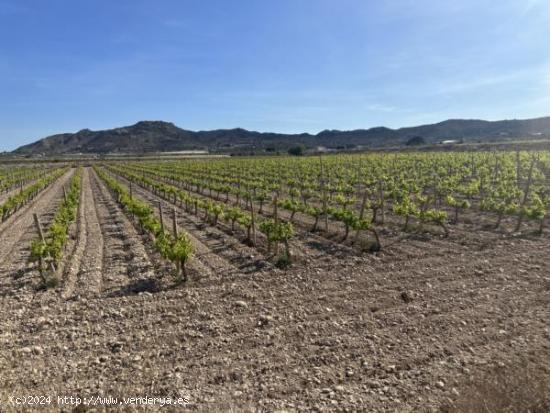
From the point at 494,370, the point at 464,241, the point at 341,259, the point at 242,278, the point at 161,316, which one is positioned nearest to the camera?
the point at 494,370

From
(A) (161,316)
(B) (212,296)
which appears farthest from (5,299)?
(B) (212,296)

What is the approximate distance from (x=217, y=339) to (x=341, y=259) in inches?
236

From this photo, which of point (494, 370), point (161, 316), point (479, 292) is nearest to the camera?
point (494, 370)

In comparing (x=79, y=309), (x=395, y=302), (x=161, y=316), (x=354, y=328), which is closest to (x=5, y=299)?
(x=79, y=309)

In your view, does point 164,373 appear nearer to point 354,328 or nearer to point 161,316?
point 161,316

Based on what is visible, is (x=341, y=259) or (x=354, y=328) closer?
(x=354, y=328)

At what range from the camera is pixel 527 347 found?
7.00 m

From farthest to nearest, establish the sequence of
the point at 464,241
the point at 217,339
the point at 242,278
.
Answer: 1. the point at 464,241
2. the point at 242,278
3. the point at 217,339

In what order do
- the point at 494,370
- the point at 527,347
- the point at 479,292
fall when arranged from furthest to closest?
the point at 479,292 < the point at 527,347 < the point at 494,370

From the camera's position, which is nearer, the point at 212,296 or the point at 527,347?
the point at 527,347

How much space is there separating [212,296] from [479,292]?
6431 mm

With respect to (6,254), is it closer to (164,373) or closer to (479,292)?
(164,373)

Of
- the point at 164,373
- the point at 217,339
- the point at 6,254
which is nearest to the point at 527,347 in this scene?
the point at 217,339

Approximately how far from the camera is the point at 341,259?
41.4 ft
